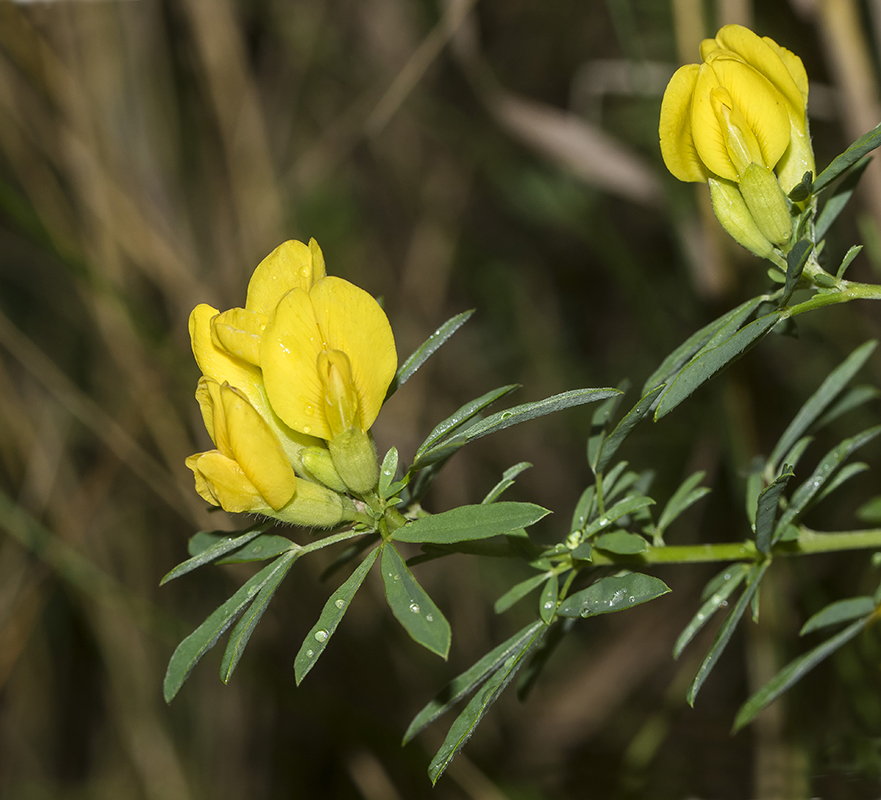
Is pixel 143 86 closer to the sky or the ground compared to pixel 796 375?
closer to the sky

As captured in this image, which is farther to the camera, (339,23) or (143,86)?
(339,23)

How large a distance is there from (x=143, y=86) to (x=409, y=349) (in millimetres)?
1091

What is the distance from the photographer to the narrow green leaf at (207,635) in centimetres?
67

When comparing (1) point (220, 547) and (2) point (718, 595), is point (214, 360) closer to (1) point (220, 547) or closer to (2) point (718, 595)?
(1) point (220, 547)

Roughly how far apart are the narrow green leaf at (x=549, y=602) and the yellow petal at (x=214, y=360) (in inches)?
12.6

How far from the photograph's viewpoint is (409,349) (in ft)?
8.50

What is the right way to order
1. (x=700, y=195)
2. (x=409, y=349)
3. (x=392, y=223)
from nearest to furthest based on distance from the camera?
(x=700, y=195), (x=409, y=349), (x=392, y=223)

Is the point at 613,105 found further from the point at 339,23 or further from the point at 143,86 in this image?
the point at 143,86

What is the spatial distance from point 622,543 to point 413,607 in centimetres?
20

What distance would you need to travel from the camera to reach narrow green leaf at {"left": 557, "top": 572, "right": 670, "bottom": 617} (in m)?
0.62

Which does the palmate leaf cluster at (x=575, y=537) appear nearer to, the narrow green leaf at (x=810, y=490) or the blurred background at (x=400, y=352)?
the narrow green leaf at (x=810, y=490)

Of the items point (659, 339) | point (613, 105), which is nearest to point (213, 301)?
point (659, 339)

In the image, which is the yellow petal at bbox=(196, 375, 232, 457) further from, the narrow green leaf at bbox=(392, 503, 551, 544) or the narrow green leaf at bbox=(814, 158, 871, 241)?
the narrow green leaf at bbox=(814, 158, 871, 241)

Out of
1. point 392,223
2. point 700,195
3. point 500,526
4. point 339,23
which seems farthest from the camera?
point 392,223
